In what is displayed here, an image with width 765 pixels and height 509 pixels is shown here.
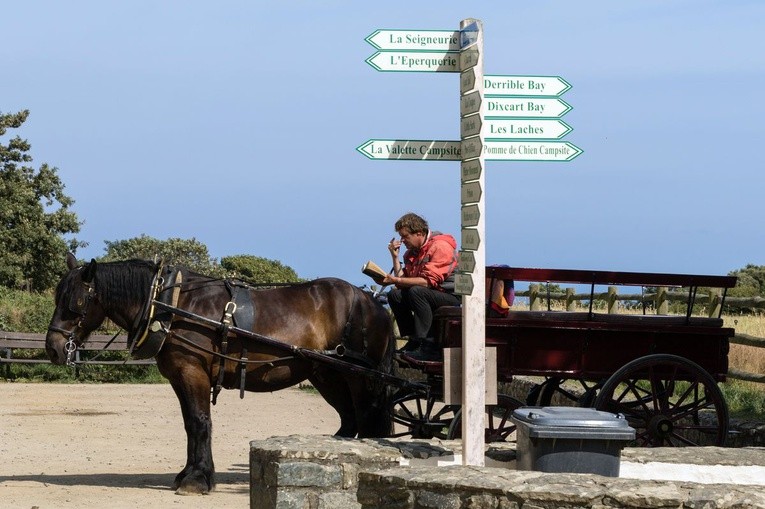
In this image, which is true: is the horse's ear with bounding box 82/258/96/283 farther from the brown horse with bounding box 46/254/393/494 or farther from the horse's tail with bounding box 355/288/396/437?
the horse's tail with bounding box 355/288/396/437

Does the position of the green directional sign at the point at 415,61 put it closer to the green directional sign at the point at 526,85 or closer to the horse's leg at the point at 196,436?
the green directional sign at the point at 526,85

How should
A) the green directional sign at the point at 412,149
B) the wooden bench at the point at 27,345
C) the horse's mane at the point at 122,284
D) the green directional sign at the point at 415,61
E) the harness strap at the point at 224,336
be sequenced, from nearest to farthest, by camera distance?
the green directional sign at the point at 415,61 → the green directional sign at the point at 412,149 → the harness strap at the point at 224,336 → the horse's mane at the point at 122,284 → the wooden bench at the point at 27,345

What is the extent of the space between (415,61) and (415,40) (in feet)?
0.41

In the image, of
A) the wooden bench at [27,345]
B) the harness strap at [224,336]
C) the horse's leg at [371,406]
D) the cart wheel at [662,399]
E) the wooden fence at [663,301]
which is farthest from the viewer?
the wooden bench at [27,345]

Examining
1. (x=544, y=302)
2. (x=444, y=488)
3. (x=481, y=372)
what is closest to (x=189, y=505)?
(x=481, y=372)

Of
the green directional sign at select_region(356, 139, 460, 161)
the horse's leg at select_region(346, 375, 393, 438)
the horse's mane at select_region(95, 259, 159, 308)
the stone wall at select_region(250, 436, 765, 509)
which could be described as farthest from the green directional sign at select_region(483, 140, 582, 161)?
the horse's mane at select_region(95, 259, 159, 308)

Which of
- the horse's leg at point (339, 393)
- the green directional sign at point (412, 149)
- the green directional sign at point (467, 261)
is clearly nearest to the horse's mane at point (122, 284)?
the horse's leg at point (339, 393)

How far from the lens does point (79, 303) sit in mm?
11508

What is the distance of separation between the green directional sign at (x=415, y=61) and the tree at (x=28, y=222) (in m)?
36.8

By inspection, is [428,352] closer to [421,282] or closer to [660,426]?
[421,282]

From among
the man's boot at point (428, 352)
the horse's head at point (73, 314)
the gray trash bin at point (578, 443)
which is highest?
the horse's head at point (73, 314)

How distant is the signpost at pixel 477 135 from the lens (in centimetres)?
767

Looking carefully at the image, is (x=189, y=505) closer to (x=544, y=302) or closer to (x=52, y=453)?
(x=52, y=453)

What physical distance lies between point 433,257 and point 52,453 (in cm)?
534
